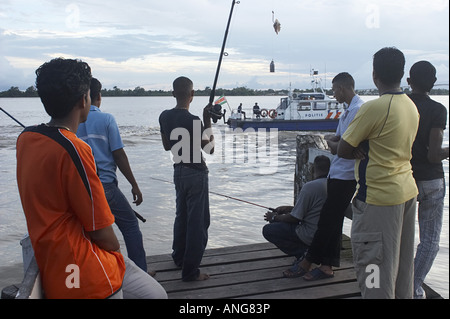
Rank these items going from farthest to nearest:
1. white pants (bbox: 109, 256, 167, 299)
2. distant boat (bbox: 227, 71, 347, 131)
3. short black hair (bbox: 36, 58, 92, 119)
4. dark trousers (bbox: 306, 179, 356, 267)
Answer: distant boat (bbox: 227, 71, 347, 131)
dark trousers (bbox: 306, 179, 356, 267)
white pants (bbox: 109, 256, 167, 299)
short black hair (bbox: 36, 58, 92, 119)

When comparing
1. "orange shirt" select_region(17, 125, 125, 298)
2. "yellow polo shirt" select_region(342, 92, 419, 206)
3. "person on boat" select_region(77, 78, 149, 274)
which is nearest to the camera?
"orange shirt" select_region(17, 125, 125, 298)

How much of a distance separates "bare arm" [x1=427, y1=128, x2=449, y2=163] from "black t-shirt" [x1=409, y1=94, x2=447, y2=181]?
0.04 metres

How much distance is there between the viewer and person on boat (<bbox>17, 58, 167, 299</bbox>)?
182 cm

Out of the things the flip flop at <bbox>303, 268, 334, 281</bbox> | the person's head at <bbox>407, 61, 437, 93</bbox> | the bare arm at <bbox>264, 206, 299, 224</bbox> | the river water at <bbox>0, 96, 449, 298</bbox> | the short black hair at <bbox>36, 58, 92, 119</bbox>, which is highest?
the person's head at <bbox>407, 61, 437, 93</bbox>

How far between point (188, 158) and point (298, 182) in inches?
81.2

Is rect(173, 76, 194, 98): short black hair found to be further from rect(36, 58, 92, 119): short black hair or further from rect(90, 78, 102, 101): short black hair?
rect(36, 58, 92, 119): short black hair

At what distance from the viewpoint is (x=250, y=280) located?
386cm

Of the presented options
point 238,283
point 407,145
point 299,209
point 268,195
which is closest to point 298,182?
point 299,209

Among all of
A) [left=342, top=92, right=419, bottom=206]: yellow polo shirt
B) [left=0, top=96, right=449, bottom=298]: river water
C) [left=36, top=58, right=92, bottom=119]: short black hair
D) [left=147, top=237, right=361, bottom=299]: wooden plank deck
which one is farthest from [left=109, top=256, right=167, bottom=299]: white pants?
[left=0, top=96, right=449, bottom=298]: river water

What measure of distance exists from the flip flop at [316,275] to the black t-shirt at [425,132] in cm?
120

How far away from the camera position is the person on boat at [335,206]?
3604mm

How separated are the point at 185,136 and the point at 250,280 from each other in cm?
143

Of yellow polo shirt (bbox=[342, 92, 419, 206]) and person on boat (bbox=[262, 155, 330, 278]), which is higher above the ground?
yellow polo shirt (bbox=[342, 92, 419, 206])

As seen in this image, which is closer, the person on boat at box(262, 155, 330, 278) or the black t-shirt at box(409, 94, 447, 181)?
the black t-shirt at box(409, 94, 447, 181)
